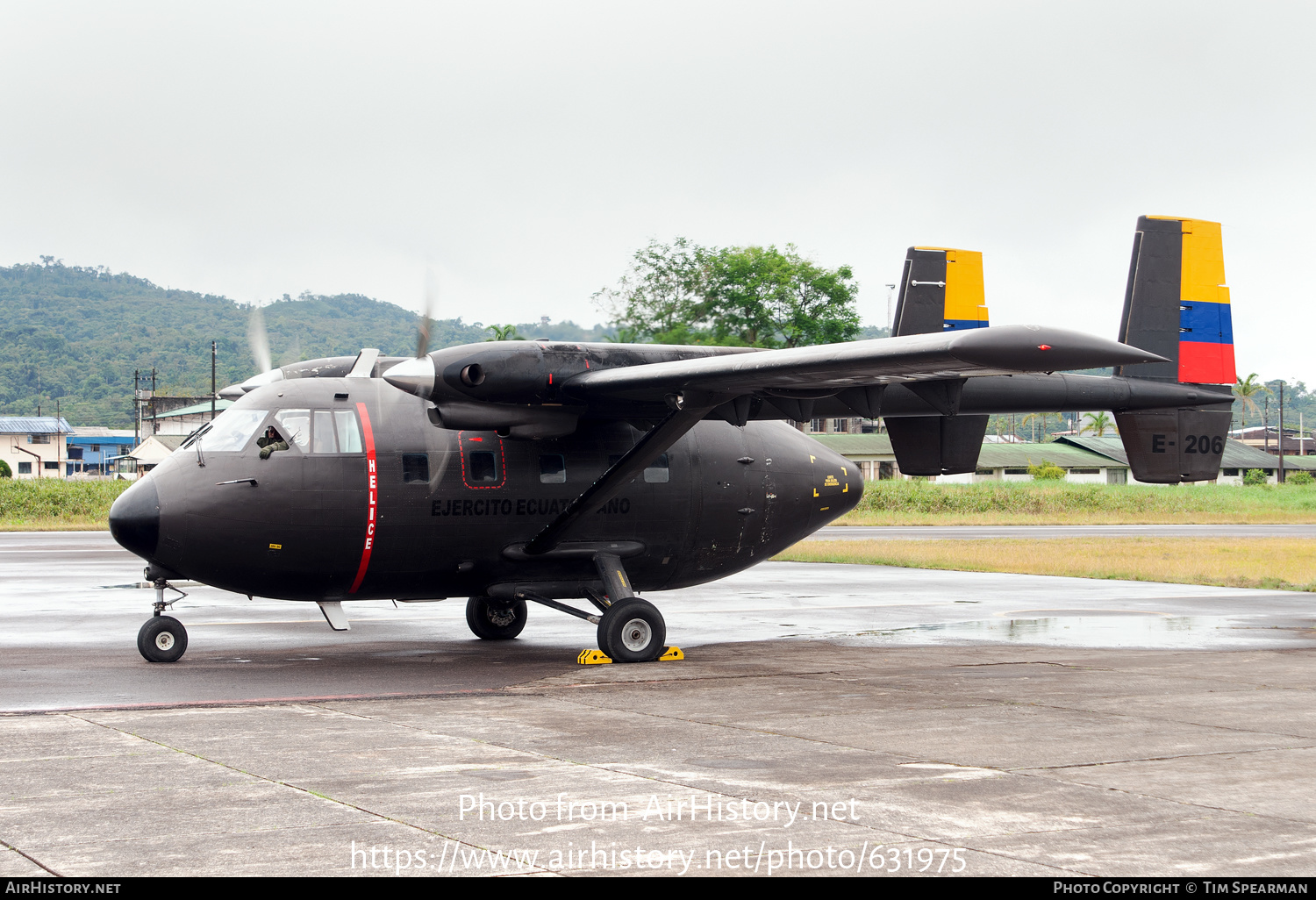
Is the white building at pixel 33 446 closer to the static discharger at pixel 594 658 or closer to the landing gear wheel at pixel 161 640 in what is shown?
the landing gear wheel at pixel 161 640

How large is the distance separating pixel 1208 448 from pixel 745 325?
154ft

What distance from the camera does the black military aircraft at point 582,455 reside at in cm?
1357

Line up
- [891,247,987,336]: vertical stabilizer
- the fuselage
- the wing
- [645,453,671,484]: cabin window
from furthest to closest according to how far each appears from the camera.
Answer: [891,247,987,336]: vertical stabilizer < [645,453,671,484]: cabin window < the fuselage < the wing

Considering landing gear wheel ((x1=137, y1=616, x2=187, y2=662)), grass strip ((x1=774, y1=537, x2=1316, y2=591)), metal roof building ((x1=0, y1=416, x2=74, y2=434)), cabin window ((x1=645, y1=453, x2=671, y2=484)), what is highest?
metal roof building ((x1=0, y1=416, x2=74, y2=434))

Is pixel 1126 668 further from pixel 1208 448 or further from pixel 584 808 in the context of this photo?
pixel 584 808

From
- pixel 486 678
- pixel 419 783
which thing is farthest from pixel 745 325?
pixel 419 783

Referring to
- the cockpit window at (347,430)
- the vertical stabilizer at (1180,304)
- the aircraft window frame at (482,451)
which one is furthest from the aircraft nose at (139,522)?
the vertical stabilizer at (1180,304)

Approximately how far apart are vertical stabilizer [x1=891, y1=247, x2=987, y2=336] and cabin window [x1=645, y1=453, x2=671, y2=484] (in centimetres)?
407

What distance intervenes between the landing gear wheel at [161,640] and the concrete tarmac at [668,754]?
180 millimetres

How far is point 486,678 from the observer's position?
13.3 meters

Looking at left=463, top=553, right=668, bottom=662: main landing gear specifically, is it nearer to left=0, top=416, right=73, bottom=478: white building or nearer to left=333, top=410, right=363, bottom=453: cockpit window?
left=333, top=410, right=363, bottom=453: cockpit window

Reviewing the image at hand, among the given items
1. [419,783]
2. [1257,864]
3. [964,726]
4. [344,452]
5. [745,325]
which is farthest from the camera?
[745,325]

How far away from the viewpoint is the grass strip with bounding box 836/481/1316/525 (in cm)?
6431

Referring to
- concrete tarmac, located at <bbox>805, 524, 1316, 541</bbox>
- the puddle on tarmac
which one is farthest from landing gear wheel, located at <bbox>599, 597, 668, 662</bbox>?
concrete tarmac, located at <bbox>805, 524, 1316, 541</bbox>
